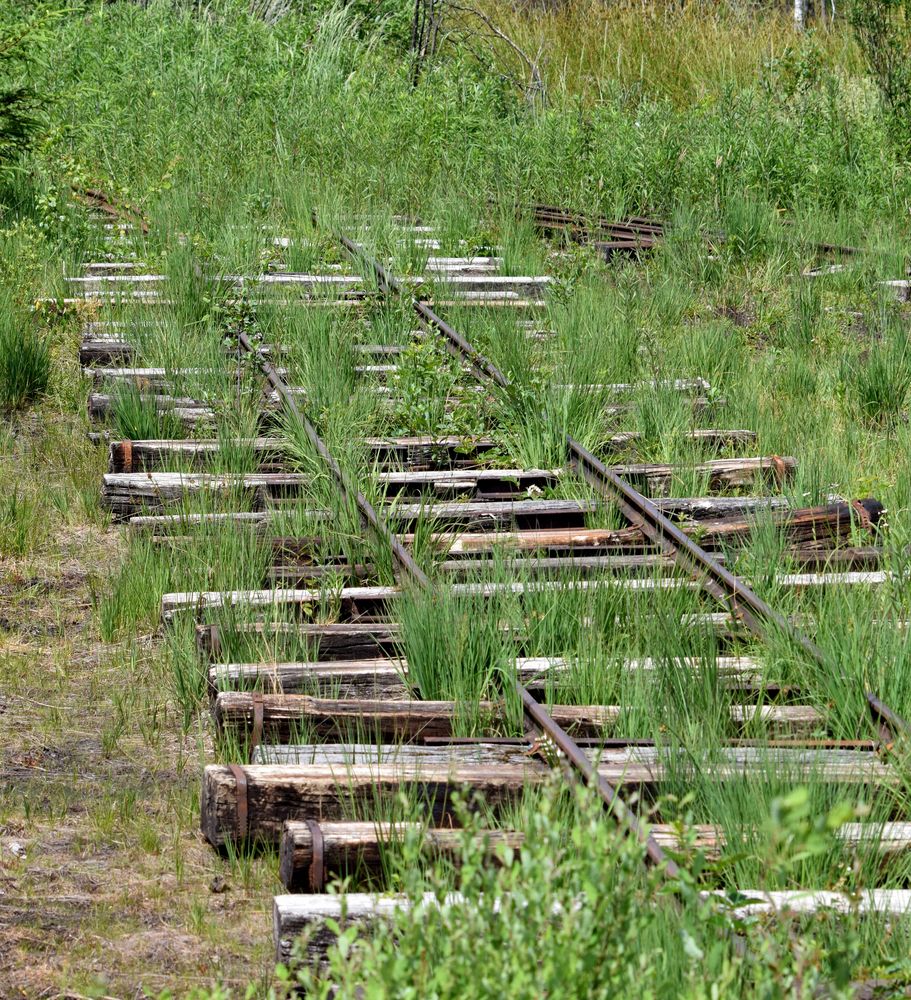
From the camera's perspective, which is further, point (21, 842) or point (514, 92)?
point (514, 92)

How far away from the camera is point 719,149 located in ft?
36.3

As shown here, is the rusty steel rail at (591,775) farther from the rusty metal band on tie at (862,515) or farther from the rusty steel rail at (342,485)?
the rusty metal band on tie at (862,515)

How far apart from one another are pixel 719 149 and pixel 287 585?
7293 mm

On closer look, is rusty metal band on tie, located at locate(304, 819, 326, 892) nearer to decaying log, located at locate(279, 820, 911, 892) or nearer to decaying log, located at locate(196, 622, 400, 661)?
decaying log, located at locate(279, 820, 911, 892)

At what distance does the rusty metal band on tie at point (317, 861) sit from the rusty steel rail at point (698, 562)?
4.78 ft

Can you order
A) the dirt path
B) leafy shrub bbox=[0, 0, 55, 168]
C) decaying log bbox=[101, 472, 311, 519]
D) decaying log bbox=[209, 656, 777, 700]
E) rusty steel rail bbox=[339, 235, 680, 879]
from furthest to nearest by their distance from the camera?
leafy shrub bbox=[0, 0, 55, 168]
decaying log bbox=[101, 472, 311, 519]
decaying log bbox=[209, 656, 777, 700]
the dirt path
rusty steel rail bbox=[339, 235, 680, 879]

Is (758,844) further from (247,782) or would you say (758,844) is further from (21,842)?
(21,842)

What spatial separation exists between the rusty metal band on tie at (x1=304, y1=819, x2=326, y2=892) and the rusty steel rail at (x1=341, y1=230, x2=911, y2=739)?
57.3 inches

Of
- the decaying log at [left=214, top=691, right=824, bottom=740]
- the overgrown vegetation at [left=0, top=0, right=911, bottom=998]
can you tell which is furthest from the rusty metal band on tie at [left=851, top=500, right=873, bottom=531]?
the decaying log at [left=214, top=691, right=824, bottom=740]

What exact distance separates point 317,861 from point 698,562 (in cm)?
213

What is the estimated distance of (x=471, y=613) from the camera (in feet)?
13.8

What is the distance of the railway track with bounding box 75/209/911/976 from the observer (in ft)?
11.3

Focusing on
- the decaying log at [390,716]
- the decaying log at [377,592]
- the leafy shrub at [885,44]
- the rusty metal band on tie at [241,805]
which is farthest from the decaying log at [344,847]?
the leafy shrub at [885,44]

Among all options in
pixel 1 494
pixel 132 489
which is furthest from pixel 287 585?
pixel 1 494
